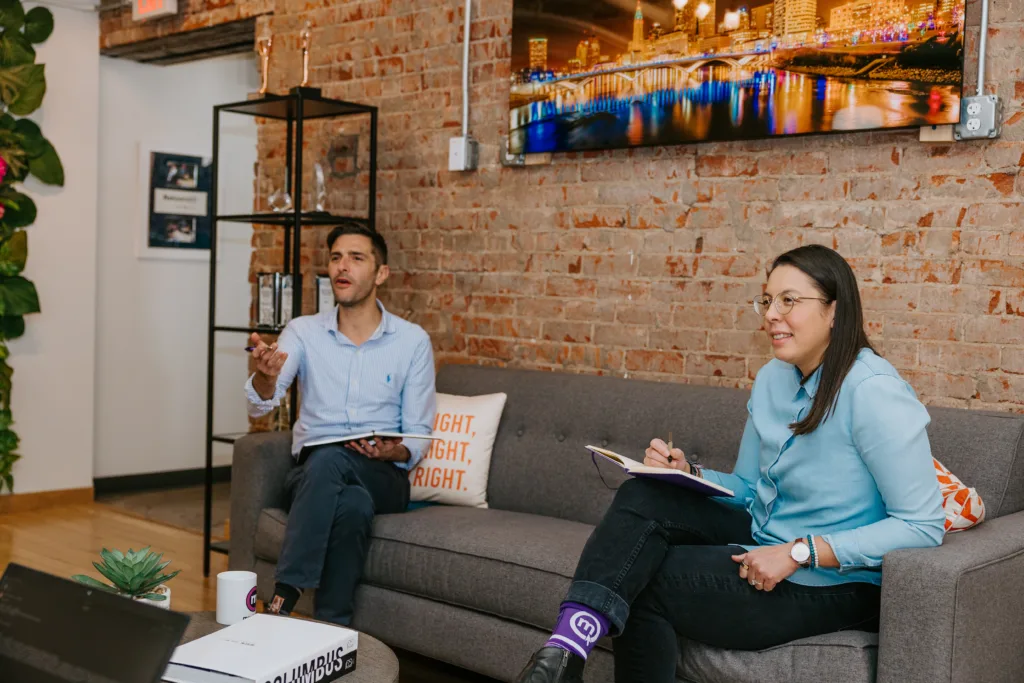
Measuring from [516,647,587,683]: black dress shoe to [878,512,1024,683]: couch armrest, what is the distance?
0.58 meters

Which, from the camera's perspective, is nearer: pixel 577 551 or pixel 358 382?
pixel 577 551

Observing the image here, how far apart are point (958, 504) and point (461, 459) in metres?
1.54

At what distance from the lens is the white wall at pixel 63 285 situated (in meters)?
4.97

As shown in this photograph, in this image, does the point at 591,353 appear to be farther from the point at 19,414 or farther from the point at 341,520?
the point at 19,414

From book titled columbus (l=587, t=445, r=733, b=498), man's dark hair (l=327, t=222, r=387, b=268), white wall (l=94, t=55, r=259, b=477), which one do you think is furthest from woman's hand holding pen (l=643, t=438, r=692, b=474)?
white wall (l=94, t=55, r=259, b=477)

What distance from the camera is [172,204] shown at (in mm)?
5672

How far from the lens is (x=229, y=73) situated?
595 centimetres

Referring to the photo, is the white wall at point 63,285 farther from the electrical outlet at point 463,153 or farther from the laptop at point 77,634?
the laptop at point 77,634

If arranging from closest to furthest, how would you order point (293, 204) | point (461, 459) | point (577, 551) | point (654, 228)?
point (577, 551)
point (461, 459)
point (654, 228)
point (293, 204)

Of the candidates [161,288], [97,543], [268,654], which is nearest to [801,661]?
[268,654]

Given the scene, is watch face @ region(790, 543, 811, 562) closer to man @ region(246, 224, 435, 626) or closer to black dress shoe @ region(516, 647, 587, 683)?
black dress shoe @ region(516, 647, 587, 683)

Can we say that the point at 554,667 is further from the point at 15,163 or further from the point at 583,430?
the point at 15,163

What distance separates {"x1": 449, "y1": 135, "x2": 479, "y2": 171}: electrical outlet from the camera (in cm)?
391

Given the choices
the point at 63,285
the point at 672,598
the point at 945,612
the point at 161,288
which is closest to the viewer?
the point at 945,612
